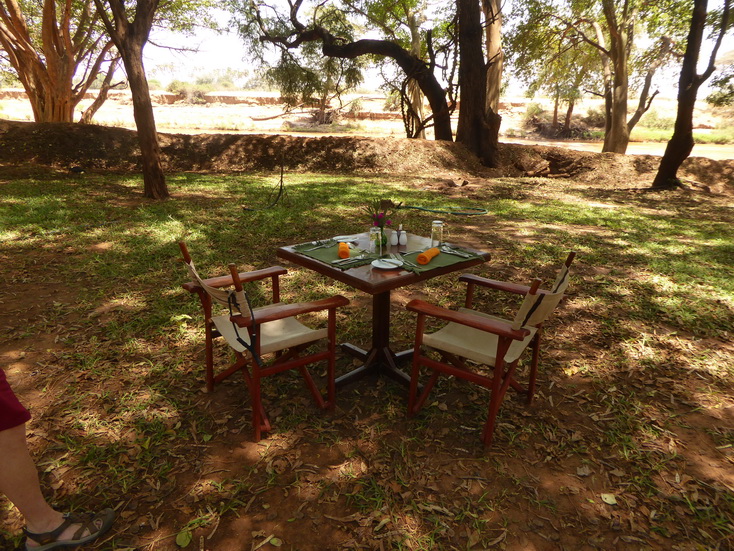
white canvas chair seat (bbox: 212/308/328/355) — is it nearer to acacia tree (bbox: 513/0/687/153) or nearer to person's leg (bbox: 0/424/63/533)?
person's leg (bbox: 0/424/63/533)

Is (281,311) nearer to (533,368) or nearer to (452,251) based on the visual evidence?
(452,251)

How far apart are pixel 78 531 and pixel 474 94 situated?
14619 millimetres

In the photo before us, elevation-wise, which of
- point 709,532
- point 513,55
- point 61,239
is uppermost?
point 513,55

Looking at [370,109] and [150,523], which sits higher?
[370,109]

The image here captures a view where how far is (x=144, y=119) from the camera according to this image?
853 centimetres

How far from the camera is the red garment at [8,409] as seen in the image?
157cm

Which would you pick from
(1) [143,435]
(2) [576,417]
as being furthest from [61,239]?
(2) [576,417]

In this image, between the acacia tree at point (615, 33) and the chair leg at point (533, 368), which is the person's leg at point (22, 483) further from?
the acacia tree at point (615, 33)

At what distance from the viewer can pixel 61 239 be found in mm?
6145

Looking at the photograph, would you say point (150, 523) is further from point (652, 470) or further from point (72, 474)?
point (652, 470)

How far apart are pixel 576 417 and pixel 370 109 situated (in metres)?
47.3

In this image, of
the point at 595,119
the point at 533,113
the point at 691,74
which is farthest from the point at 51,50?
the point at 595,119

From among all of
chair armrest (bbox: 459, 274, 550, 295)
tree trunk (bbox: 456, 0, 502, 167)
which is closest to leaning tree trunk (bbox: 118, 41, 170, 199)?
chair armrest (bbox: 459, 274, 550, 295)

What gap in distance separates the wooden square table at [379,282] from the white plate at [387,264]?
0.02 meters
